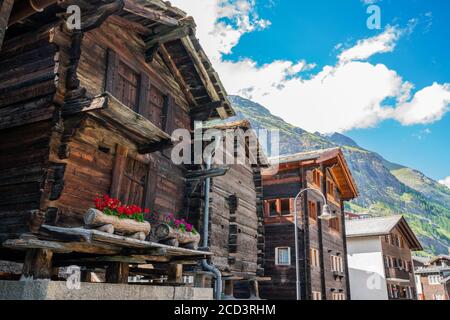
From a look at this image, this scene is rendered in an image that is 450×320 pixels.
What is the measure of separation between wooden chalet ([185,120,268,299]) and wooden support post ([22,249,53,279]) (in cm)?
628

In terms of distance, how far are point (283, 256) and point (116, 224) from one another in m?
19.6

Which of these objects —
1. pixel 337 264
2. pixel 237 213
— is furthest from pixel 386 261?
pixel 237 213

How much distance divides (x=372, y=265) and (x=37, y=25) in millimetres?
37566

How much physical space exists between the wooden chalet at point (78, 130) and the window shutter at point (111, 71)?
3 centimetres

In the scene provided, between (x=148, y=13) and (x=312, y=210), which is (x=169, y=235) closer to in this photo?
(x=148, y=13)

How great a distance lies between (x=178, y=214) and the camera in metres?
12.7

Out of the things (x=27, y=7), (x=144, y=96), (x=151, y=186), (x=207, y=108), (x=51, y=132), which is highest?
(x=207, y=108)

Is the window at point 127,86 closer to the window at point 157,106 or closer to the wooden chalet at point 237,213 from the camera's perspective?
the window at point 157,106

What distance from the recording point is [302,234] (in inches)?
1027

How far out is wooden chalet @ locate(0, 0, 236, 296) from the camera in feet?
25.8

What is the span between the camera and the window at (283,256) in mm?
25602

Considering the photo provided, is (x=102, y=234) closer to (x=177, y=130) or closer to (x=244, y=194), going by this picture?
(x=177, y=130)

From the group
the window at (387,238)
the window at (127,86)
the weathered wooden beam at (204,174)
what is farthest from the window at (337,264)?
the window at (127,86)
